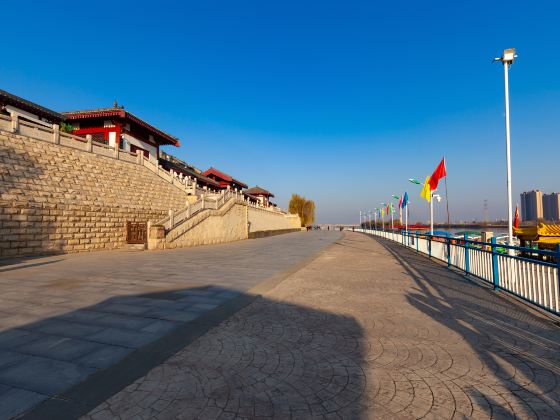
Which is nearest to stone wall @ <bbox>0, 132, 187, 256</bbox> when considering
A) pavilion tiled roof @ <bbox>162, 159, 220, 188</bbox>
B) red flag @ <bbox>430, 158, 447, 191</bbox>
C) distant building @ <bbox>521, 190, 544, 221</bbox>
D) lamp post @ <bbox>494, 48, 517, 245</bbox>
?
pavilion tiled roof @ <bbox>162, 159, 220, 188</bbox>

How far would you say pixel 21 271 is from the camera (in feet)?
29.5

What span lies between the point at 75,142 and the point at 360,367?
20527mm

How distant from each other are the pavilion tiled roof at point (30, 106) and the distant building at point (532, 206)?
Answer: 133685mm

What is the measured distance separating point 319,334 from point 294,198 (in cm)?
8566

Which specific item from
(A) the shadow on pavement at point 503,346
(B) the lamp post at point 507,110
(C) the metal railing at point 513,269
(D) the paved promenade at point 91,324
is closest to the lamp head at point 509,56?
(B) the lamp post at point 507,110

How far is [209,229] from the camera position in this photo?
850 inches

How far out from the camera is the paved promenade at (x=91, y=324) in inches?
105

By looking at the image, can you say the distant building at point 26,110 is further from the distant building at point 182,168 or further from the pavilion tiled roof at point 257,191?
the pavilion tiled roof at point 257,191

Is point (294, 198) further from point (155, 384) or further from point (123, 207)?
Answer: point (155, 384)

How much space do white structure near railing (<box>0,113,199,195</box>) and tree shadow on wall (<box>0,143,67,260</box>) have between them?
1336mm

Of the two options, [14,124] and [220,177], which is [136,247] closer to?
[14,124]

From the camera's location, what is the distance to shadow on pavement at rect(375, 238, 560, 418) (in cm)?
248

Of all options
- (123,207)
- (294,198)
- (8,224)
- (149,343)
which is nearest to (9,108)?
(123,207)

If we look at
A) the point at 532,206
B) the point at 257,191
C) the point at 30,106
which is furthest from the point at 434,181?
the point at 532,206
